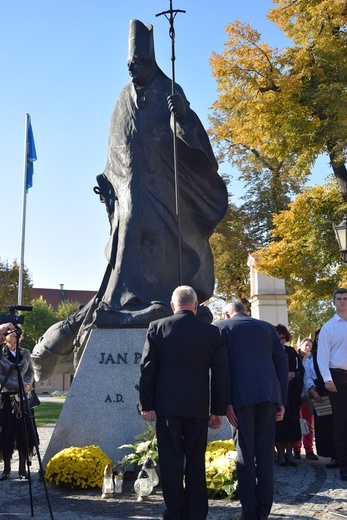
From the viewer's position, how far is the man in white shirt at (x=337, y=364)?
7.04 metres

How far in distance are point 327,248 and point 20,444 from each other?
14.2 m

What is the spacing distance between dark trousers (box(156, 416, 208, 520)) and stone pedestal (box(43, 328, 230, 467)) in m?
2.62

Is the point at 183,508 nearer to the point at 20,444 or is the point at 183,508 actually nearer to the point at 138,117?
the point at 20,444

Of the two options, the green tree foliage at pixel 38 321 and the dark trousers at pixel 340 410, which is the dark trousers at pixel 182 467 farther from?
the green tree foliage at pixel 38 321

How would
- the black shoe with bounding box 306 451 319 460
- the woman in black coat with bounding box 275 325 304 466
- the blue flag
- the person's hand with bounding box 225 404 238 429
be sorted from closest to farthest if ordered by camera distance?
the person's hand with bounding box 225 404 238 429 < the woman in black coat with bounding box 275 325 304 466 < the black shoe with bounding box 306 451 319 460 < the blue flag

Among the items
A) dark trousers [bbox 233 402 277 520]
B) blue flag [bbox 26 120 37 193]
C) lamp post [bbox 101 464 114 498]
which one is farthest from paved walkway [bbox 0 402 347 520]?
blue flag [bbox 26 120 37 193]

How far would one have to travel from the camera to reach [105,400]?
7.46m

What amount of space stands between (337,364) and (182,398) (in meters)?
2.96

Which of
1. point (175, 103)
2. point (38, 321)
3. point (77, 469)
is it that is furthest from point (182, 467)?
point (38, 321)

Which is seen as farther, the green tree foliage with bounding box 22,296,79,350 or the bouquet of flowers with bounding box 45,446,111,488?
the green tree foliage with bounding box 22,296,79,350

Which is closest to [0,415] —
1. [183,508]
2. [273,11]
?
[183,508]

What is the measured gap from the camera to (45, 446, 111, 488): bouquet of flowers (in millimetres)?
6531

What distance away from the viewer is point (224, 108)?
20812 mm

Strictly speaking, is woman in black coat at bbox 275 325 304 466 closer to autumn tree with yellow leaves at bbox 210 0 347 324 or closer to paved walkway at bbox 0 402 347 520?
paved walkway at bbox 0 402 347 520
